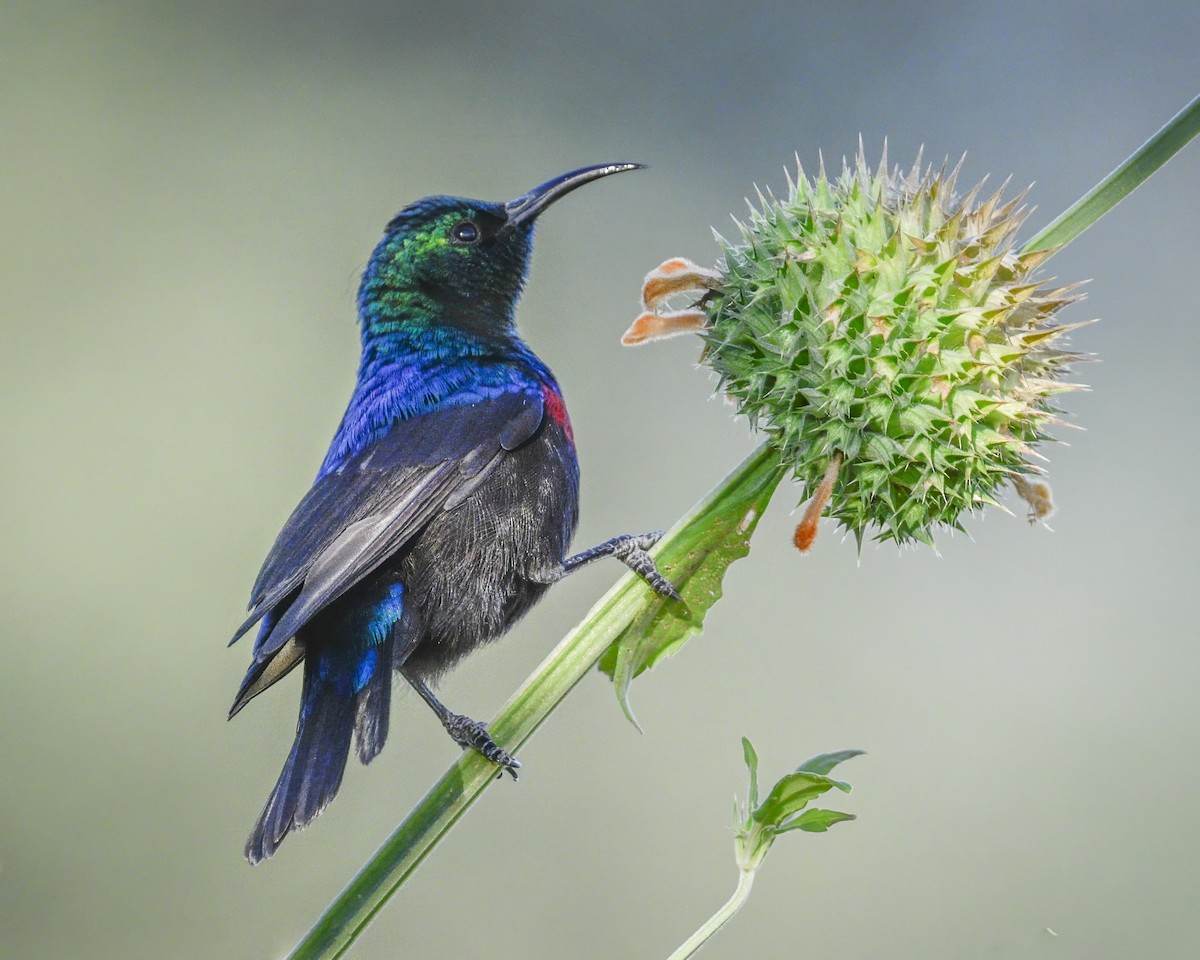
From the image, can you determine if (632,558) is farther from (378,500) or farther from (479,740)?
(378,500)

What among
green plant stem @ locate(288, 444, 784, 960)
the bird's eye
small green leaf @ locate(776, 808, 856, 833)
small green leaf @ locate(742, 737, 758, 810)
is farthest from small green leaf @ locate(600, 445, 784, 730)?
the bird's eye

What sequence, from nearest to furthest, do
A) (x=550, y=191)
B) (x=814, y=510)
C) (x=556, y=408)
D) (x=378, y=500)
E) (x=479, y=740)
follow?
(x=814, y=510), (x=479, y=740), (x=378, y=500), (x=550, y=191), (x=556, y=408)

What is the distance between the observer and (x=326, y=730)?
2.12 meters

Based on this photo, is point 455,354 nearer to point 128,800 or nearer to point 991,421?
point 991,421

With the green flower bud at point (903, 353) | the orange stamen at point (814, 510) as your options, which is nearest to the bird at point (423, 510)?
the orange stamen at point (814, 510)

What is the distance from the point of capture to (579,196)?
8.25 feet

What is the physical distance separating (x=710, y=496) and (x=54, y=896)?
407 cm

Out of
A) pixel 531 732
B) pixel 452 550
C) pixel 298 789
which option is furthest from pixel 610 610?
pixel 452 550

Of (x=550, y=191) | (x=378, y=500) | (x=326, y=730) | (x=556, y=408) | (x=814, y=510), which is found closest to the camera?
(x=814, y=510)

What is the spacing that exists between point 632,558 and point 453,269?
45.5 inches

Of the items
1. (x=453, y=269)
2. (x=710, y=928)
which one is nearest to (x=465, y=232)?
(x=453, y=269)

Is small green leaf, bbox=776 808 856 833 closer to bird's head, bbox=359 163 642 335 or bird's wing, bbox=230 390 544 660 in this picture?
bird's wing, bbox=230 390 544 660

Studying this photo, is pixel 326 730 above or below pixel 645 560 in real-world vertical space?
above

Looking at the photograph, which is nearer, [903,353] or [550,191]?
[903,353]
